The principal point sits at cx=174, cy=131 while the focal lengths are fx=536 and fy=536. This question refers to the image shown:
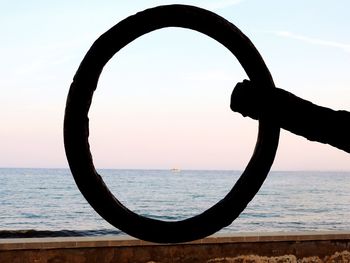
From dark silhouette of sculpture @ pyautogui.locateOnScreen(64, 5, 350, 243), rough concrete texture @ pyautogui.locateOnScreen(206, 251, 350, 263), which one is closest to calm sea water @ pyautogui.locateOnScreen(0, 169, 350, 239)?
rough concrete texture @ pyautogui.locateOnScreen(206, 251, 350, 263)

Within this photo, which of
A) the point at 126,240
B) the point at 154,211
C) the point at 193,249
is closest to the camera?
the point at 126,240

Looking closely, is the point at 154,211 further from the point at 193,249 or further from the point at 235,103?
the point at 235,103

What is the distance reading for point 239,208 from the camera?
1.49m

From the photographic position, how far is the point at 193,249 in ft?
25.6

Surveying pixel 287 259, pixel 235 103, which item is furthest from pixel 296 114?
pixel 287 259

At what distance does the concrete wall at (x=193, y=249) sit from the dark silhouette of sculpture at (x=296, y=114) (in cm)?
621

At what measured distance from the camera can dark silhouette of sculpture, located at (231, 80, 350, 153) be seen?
1.52 meters

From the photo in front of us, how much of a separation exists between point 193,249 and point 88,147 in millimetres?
6603

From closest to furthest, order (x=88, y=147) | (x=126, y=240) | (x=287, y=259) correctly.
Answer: (x=88, y=147) → (x=126, y=240) → (x=287, y=259)

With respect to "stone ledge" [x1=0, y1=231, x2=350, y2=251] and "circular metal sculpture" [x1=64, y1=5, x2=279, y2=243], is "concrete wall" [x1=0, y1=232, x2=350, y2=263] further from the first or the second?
"circular metal sculpture" [x1=64, y1=5, x2=279, y2=243]

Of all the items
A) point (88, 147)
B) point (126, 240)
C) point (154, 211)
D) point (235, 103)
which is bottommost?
point (154, 211)

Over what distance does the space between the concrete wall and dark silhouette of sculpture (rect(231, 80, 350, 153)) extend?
6.21m

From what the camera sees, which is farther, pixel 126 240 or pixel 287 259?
pixel 287 259

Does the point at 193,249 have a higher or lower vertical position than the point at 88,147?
lower
